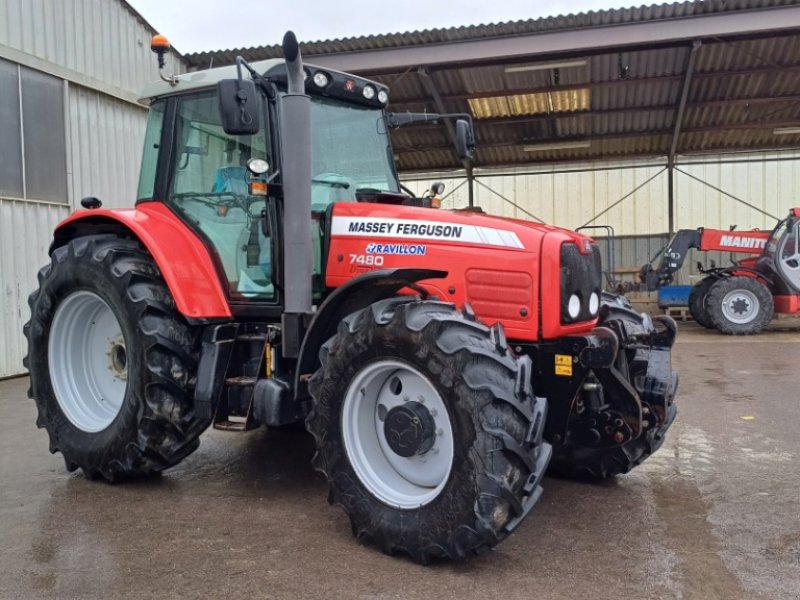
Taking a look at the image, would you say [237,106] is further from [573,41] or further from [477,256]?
[573,41]

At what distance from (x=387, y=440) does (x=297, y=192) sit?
1394 millimetres

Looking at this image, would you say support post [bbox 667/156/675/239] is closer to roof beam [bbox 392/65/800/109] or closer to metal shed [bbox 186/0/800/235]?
metal shed [bbox 186/0/800/235]

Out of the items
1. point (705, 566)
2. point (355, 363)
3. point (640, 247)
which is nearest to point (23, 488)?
point (355, 363)

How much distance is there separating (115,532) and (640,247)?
17329 millimetres

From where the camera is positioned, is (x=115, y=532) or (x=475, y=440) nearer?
(x=475, y=440)

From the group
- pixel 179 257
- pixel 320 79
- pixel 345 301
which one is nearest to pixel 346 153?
pixel 320 79

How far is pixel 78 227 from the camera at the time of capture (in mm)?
5043

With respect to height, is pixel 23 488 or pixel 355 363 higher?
pixel 355 363

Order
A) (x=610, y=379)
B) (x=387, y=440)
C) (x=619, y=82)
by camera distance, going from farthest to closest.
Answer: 1. (x=619, y=82)
2. (x=610, y=379)
3. (x=387, y=440)

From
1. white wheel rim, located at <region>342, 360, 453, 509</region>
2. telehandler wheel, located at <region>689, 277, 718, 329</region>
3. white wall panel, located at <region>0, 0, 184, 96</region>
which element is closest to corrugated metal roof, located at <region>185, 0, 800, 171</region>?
white wall panel, located at <region>0, 0, 184, 96</region>

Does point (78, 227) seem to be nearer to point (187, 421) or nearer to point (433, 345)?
point (187, 421)

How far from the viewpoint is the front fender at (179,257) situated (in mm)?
4355

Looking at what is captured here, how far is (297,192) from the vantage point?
3.99 meters

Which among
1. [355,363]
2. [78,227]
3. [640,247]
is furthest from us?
[640,247]
